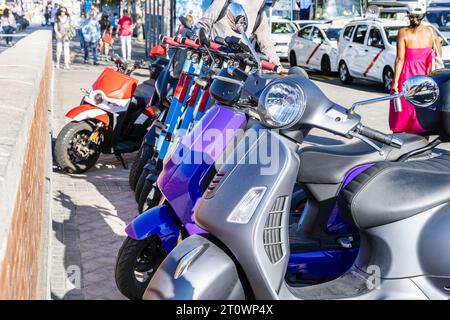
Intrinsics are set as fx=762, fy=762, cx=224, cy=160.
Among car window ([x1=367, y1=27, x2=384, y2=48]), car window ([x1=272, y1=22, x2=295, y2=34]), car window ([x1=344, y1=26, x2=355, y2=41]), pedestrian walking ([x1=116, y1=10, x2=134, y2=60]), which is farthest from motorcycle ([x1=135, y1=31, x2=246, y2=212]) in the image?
car window ([x1=272, y1=22, x2=295, y2=34])

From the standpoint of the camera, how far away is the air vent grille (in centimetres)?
293

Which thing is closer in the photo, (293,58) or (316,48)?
(316,48)

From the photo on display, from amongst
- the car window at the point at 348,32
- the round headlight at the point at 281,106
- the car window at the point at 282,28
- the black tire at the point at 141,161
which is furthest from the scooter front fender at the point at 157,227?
the car window at the point at 282,28

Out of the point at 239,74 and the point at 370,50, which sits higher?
the point at 239,74

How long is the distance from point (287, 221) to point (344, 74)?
15843mm

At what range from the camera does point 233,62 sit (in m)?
5.17

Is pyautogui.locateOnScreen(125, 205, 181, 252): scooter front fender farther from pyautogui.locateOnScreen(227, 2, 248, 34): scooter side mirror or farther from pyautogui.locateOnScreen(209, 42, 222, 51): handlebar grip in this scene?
pyautogui.locateOnScreen(209, 42, 222, 51): handlebar grip

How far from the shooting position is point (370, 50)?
17141mm

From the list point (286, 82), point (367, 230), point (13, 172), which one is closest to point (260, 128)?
point (286, 82)

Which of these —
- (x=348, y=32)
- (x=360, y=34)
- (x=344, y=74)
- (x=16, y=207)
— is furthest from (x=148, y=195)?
(x=348, y=32)

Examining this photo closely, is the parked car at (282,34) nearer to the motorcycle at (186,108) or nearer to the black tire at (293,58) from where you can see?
the black tire at (293,58)

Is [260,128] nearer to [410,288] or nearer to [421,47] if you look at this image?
[410,288]

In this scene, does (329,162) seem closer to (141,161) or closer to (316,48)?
(141,161)

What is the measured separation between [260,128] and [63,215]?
3.41 m
